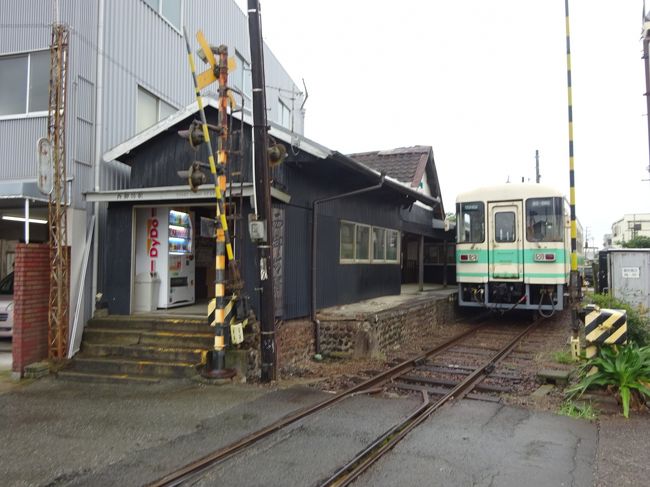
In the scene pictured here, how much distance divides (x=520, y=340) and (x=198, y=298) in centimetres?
730

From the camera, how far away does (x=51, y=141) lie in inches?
317

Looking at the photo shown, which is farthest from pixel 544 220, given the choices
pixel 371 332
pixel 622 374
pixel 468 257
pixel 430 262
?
pixel 430 262

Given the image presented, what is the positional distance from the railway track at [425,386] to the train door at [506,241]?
1505 mm

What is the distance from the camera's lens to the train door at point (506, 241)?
12969mm

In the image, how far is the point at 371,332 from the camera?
970cm

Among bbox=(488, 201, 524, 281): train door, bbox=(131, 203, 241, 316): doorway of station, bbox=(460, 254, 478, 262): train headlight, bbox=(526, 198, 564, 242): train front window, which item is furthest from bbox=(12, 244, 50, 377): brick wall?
bbox=(526, 198, 564, 242): train front window

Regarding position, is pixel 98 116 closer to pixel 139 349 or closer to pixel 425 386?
pixel 139 349

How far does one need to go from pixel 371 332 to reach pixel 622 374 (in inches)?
170

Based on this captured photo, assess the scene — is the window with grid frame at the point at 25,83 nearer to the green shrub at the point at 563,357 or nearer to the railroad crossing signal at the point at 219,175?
the railroad crossing signal at the point at 219,175

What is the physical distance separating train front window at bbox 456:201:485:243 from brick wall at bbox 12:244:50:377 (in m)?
9.61

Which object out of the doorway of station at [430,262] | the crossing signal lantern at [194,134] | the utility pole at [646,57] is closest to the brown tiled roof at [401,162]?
the doorway of station at [430,262]

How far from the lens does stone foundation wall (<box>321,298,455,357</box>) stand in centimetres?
958

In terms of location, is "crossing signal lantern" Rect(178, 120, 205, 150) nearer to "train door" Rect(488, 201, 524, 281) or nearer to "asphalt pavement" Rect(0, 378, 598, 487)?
"asphalt pavement" Rect(0, 378, 598, 487)

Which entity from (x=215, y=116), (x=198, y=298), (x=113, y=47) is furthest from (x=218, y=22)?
(x=198, y=298)
